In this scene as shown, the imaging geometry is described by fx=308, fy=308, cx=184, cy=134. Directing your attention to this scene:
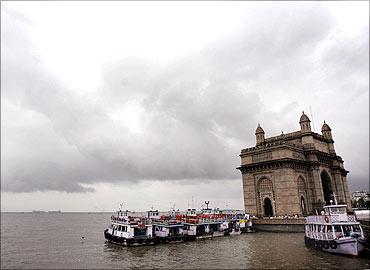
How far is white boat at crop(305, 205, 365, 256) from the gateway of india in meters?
25.0

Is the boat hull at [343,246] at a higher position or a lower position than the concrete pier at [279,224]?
lower

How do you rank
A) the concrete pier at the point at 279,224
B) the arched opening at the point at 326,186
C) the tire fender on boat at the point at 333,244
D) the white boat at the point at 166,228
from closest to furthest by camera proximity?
1. the tire fender on boat at the point at 333,244
2. the white boat at the point at 166,228
3. the concrete pier at the point at 279,224
4. the arched opening at the point at 326,186

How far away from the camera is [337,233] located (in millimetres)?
35375

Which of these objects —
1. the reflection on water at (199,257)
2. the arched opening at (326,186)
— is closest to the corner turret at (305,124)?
the arched opening at (326,186)

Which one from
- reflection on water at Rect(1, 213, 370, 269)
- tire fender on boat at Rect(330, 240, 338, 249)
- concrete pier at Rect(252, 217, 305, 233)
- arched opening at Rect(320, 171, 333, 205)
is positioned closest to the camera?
reflection on water at Rect(1, 213, 370, 269)

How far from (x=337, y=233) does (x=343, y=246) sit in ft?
8.06

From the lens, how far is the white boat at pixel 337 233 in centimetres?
3247

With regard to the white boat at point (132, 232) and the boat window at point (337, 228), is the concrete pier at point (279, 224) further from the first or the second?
the white boat at point (132, 232)

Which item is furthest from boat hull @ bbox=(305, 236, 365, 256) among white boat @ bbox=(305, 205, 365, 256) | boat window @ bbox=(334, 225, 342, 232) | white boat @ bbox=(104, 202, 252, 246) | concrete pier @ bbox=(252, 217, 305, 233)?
white boat @ bbox=(104, 202, 252, 246)

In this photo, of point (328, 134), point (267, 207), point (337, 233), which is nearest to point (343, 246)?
point (337, 233)

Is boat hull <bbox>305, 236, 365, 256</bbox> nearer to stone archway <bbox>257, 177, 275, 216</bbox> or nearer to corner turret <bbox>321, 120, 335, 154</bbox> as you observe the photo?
stone archway <bbox>257, 177, 275, 216</bbox>

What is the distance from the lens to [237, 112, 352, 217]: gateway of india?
211 ft

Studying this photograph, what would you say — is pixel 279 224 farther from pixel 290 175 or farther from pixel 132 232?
pixel 132 232

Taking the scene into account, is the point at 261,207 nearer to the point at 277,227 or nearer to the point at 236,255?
the point at 277,227
